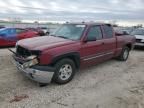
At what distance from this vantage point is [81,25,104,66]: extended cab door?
18.4ft

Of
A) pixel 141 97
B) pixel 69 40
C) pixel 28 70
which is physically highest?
pixel 69 40

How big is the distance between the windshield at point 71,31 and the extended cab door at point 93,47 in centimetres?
29

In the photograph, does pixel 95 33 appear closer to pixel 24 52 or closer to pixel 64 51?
pixel 64 51

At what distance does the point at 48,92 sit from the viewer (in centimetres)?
456

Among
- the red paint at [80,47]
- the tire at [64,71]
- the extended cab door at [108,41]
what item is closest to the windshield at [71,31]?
the red paint at [80,47]

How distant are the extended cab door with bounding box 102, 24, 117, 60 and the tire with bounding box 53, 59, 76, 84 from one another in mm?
1894

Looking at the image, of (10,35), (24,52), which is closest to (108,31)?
(24,52)

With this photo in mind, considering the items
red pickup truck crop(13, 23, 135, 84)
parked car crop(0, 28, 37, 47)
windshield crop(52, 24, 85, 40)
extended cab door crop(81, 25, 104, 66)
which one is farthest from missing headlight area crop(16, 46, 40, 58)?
parked car crop(0, 28, 37, 47)

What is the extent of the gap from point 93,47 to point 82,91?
5.78 feet

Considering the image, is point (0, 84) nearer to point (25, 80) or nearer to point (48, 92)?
point (25, 80)

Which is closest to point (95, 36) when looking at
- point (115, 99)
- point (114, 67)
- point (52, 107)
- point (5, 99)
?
point (114, 67)

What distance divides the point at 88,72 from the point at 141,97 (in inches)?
89.3

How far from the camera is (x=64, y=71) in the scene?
5043 mm

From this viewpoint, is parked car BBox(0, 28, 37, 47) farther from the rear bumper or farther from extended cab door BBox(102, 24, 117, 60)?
the rear bumper
